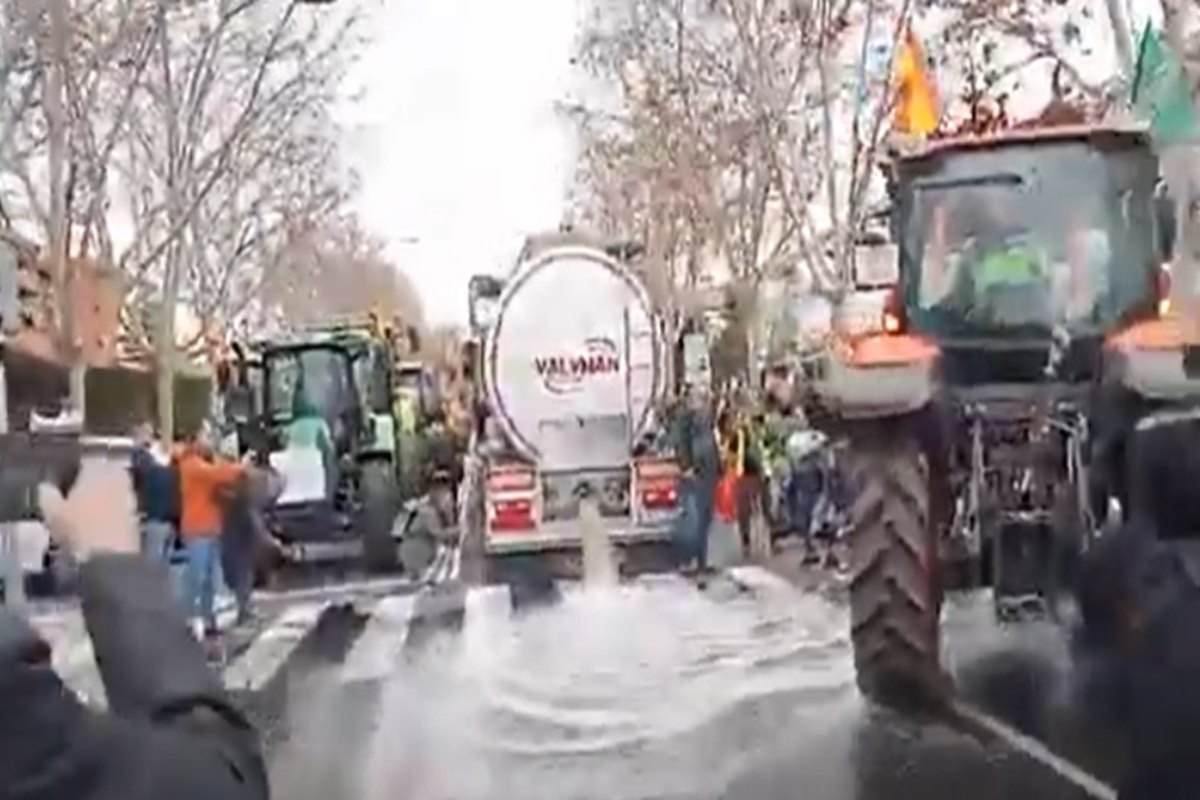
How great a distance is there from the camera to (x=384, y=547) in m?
32.8

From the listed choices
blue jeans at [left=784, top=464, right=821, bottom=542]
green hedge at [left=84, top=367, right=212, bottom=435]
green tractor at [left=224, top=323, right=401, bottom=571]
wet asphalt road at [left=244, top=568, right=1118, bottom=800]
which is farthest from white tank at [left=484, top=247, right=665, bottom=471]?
green hedge at [left=84, top=367, right=212, bottom=435]

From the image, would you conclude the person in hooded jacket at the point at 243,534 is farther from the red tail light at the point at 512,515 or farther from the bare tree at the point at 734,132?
the bare tree at the point at 734,132

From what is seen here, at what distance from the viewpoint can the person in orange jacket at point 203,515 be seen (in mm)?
21375

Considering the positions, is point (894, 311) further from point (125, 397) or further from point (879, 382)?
point (125, 397)

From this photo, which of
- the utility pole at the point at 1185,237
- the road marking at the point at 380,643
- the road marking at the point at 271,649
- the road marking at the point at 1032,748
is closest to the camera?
the road marking at the point at 1032,748

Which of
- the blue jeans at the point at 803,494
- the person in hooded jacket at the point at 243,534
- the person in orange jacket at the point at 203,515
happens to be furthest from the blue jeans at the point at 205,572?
the blue jeans at the point at 803,494

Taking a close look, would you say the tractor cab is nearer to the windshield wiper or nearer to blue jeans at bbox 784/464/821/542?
the windshield wiper

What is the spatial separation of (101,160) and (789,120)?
36.7 feet

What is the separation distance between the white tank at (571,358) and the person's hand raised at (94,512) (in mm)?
25413

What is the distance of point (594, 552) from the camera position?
2875cm

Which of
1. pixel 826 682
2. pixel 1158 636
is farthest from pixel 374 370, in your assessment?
pixel 1158 636

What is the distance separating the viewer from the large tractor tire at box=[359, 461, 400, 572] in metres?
32.6

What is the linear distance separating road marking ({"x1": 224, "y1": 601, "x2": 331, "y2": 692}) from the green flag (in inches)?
278

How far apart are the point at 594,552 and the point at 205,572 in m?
7.89
